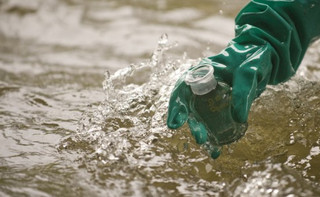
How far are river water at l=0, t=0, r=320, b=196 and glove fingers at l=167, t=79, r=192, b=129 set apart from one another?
23 cm

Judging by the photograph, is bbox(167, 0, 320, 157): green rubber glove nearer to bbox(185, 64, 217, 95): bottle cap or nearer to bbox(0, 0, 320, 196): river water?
bbox(185, 64, 217, 95): bottle cap

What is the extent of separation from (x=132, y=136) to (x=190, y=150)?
0.78 ft

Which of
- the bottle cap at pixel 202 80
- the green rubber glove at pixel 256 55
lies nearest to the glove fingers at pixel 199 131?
the green rubber glove at pixel 256 55

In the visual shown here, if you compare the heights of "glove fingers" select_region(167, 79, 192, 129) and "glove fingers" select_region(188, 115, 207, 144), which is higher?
"glove fingers" select_region(167, 79, 192, 129)

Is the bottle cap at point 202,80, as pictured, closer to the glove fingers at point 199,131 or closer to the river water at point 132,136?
the glove fingers at point 199,131

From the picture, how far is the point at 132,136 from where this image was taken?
6.51 feet

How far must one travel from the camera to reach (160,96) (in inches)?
89.4

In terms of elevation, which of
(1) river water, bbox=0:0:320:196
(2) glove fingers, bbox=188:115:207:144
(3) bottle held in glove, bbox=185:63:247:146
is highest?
(3) bottle held in glove, bbox=185:63:247:146

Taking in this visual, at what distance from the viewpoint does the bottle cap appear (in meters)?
Result: 1.59

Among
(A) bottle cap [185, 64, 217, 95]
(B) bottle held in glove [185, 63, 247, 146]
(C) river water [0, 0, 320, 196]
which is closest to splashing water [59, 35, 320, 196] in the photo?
(C) river water [0, 0, 320, 196]

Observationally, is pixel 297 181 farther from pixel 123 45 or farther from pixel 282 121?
pixel 123 45

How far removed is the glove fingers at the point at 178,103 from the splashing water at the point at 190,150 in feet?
0.76

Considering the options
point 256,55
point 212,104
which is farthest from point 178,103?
point 256,55

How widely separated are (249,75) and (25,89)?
1.56 m
